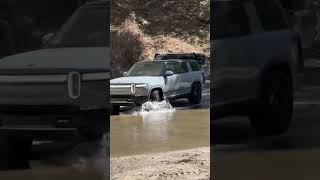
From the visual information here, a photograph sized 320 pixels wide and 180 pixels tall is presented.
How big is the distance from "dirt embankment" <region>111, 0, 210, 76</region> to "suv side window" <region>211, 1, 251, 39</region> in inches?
782

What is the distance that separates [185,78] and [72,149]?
1226 centimetres

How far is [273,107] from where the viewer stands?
214 inches

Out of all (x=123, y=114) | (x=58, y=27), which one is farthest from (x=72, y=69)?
(x=123, y=114)

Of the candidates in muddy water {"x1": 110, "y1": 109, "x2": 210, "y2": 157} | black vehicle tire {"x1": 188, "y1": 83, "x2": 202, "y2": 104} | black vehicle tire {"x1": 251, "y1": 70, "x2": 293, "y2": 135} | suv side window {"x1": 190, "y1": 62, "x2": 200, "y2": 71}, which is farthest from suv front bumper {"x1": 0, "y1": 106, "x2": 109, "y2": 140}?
suv side window {"x1": 190, "y1": 62, "x2": 200, "y2": 71}

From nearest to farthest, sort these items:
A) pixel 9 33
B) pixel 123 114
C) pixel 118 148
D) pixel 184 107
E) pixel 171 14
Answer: pixel 9 33 < pixel 118 148 < pixel 123 114 < pixel 184 107 < pixel 171 14

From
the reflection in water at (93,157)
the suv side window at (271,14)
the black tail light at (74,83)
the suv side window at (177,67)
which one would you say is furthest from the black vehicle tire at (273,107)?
the suv side window at (177,67)

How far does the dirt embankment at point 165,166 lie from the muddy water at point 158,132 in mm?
645

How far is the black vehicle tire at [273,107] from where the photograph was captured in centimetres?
538

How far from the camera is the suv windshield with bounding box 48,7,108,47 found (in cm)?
499

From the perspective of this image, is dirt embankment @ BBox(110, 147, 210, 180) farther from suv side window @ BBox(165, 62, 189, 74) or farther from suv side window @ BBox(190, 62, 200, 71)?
suv side window @ BBox(190, 62, 200, 71)

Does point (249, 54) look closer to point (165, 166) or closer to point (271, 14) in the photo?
point (271, 14)

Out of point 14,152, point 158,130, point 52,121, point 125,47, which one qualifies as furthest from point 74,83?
point 125,47

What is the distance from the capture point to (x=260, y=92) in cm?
536

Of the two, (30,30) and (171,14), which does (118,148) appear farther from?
(171,14)
